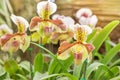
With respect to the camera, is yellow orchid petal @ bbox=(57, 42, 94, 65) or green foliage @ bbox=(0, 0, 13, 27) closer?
yellow orchid petal @ bbox=(57, 42, 94, 65)

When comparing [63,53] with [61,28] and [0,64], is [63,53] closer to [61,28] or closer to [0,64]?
[61,28]

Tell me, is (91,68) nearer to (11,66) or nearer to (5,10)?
(11,66)

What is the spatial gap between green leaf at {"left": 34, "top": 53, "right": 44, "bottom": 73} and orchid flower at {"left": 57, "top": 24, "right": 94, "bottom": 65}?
8.9 inches

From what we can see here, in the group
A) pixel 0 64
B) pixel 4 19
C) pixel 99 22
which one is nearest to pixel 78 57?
pixel 0 64

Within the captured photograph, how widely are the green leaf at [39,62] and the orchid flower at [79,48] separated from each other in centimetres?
23

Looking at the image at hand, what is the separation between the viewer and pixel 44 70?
70.1 inches

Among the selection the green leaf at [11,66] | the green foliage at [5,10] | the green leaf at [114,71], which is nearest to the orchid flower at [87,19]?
the green leaf at [114,71]

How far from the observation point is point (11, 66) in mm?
1691

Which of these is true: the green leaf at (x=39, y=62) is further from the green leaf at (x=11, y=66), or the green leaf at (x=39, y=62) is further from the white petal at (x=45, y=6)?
the white petal at (x=45, y=6)

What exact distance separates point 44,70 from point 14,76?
0.15 metres

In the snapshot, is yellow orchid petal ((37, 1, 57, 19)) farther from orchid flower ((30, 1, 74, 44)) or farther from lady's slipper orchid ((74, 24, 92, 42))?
lady's slipper orchid ((74, 24, 92, 42))

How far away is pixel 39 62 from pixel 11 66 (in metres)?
0.14

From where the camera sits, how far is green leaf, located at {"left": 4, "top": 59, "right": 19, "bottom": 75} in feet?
5.51

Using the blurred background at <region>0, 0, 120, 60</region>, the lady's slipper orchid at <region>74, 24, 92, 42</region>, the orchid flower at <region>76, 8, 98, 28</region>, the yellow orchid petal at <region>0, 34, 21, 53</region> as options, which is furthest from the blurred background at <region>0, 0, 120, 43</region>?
the lady's slipper orchid at <region>74, 24, 92, 42</region>
